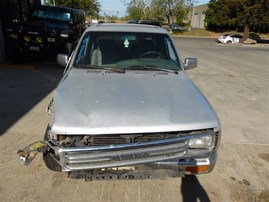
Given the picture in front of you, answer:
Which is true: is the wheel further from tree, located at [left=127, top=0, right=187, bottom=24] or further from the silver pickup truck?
tree, located at [left=127, top=0, right=187, bottom=24]

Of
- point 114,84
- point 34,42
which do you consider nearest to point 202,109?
point 114,84

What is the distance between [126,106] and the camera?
9.04ft

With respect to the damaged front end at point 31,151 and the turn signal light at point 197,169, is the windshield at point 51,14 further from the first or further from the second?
the turn signal light at point 197,169

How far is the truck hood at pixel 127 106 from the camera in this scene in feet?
8.24

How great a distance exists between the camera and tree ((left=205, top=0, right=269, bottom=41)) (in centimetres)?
3866

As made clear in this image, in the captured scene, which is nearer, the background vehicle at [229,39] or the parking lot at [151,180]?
the parking lot at [151,180]

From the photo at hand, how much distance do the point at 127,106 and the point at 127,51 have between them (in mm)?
1605

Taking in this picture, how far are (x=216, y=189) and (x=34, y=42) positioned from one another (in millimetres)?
8403

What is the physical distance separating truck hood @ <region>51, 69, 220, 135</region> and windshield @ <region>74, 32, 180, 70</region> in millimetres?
435

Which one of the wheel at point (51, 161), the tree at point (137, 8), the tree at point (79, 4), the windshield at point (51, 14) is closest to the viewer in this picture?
the wheel at point (51, 161)

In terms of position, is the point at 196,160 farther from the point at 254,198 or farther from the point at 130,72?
the point at 130,72

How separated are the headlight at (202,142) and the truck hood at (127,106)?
134 millimetres

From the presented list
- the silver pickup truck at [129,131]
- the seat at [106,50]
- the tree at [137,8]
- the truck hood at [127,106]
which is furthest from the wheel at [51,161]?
the tree at [137,8]

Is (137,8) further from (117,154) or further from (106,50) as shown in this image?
(117,154)
